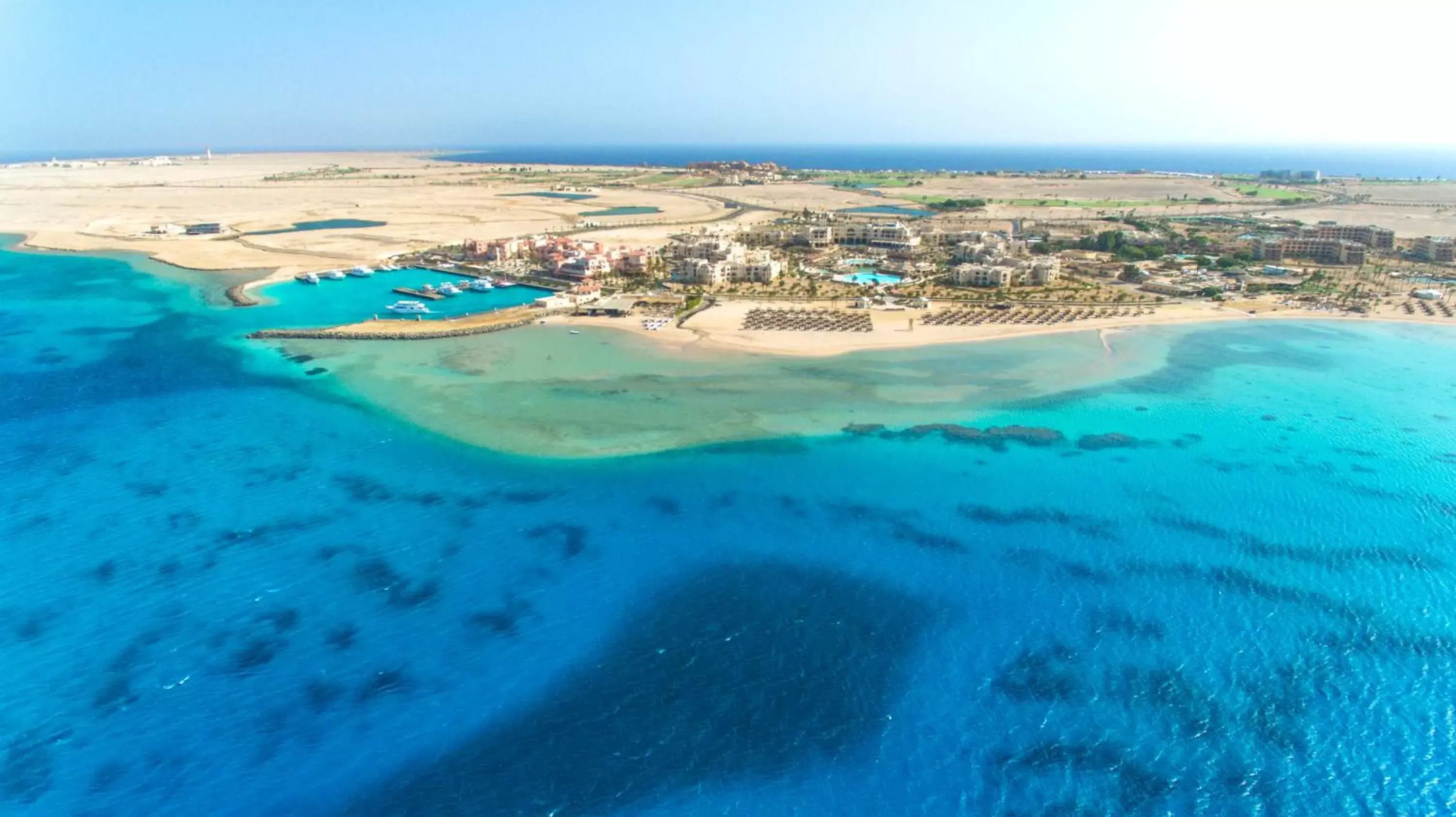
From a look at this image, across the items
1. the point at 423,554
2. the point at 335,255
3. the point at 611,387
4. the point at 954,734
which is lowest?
the point at 954,734

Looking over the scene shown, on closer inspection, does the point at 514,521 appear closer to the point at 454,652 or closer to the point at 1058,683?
the point at 454,652

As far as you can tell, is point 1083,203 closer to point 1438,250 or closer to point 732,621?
point 1438,250

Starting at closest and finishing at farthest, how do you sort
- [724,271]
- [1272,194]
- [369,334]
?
[369,334] < [724,271] < [1272,194]

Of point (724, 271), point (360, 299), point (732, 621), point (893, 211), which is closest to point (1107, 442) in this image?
point (732, 621)

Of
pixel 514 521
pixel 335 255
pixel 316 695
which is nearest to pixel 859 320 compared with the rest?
pixel 514 521

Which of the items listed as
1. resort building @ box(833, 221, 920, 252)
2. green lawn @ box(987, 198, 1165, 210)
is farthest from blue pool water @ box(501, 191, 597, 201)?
green lawn @ box(987, 198, 1165, 210)

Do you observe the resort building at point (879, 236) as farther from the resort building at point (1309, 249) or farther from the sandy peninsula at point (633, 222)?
the resort building at point (1309, 249)
